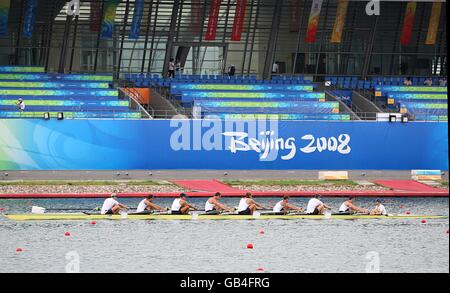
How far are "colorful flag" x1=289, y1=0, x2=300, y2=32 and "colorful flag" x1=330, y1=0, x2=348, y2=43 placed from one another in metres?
1.93

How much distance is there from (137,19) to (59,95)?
6.92 m

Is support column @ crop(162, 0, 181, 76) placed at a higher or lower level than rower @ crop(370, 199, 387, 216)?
higher

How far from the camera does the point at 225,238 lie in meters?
25.8

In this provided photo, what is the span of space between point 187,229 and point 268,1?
74.3ft

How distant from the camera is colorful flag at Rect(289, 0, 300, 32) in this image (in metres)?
47.9

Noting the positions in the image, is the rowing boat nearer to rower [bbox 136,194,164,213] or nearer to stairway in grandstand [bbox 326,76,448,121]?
rower [bbox 136,194,164,213]

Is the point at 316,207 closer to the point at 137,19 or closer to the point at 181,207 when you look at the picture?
the point at 181,207

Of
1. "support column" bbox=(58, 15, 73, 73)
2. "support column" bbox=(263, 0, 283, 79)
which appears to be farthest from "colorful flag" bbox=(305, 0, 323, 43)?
"support column" bbox=(58, 15, 73, 73)

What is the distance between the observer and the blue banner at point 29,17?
44.3m

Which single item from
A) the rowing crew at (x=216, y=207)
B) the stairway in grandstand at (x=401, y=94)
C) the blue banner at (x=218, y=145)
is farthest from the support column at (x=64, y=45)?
the rowing crew at (x=216, y=207)

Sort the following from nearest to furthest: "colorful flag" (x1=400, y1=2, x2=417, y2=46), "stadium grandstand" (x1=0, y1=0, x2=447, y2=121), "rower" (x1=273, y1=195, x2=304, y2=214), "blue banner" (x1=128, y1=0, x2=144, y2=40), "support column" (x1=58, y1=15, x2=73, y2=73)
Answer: "rower" (x1=273, y1=195, x2=304, y2=214)
"stadium grandstand" (x1=0, y1=0, x2=447, y2=121)
"support column" (x1=58, y1=15, x2=73, y2=73)
"blue banner" (x1=128, y1=0, x2=144, y2=40)
"colorful flag" (x1=400, y1=2, x2=417, y2=46)

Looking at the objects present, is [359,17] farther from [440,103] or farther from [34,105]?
[34,105]

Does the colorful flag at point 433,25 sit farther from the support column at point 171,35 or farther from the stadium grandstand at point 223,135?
the support column at point 171,35

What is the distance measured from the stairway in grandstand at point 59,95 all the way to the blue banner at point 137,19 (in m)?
2.77
